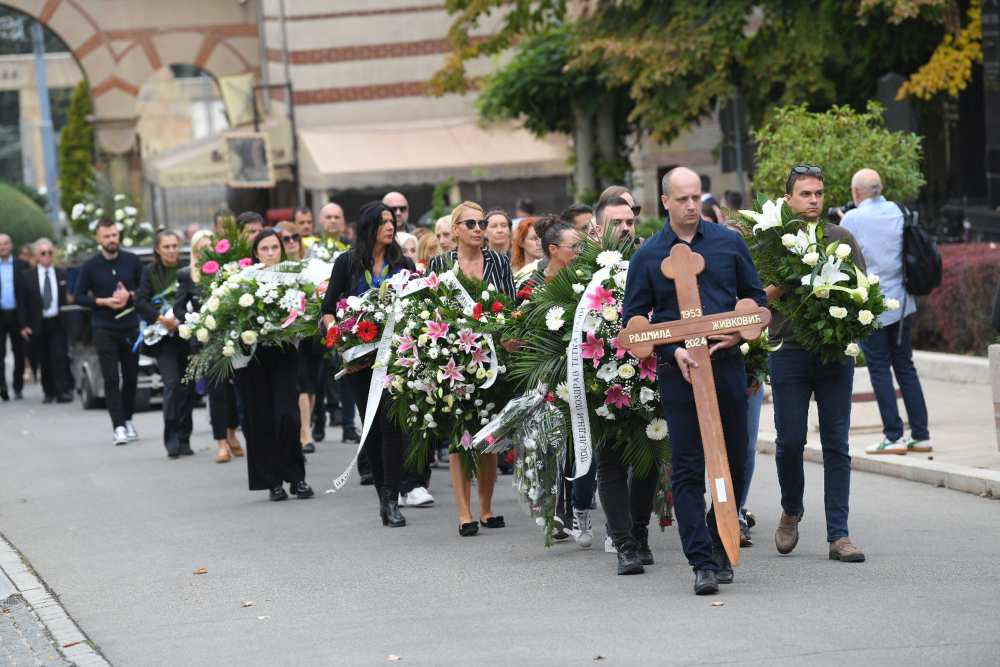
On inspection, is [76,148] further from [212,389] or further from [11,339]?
[212,389]

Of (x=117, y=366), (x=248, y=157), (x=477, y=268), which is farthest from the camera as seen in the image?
(x=248, y=157)

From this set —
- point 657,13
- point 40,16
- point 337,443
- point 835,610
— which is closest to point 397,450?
point 835,610

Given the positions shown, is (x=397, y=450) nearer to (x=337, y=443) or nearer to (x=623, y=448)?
(x=623, y=448)

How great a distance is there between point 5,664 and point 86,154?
44.3m

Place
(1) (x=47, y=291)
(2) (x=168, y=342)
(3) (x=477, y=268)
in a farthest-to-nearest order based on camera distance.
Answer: (1) (x=47, y=291) < (2) (x=168, y=342) < (3) (x=477, y=268)

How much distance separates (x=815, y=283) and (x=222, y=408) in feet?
25.5

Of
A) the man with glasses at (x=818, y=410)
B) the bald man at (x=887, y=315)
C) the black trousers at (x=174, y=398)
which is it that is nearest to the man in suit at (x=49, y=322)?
the black trousers at (x=174, y=398)

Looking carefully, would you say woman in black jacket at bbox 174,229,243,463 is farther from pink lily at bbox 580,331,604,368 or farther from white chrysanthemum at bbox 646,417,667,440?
white chrysanthemum at bbox 646,417,667,440

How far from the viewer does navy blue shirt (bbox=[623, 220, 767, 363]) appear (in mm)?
8078

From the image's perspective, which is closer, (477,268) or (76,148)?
(477,268)

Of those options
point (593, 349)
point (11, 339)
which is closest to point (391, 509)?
point (593, 349)

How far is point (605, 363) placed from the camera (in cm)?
891

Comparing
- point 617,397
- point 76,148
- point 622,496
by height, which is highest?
point 76,148

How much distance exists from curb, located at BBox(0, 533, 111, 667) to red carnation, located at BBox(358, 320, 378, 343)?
7.96 ft
